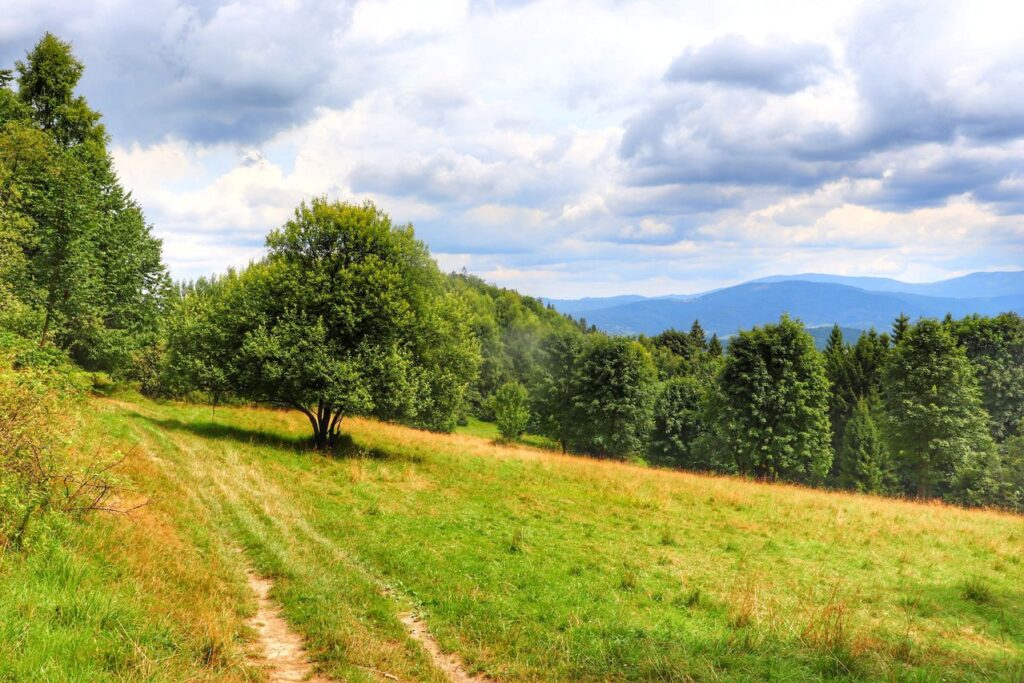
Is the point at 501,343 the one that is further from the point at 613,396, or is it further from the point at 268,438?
the point at 268,438

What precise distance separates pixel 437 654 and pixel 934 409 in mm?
53320

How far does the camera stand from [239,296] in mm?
28312

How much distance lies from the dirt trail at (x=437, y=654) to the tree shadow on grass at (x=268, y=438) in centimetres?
1761

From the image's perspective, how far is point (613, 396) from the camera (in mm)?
61656

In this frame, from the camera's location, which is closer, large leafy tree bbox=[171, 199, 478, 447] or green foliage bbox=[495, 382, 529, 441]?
large leafy tree bbox=[171, 199, 478, 447]

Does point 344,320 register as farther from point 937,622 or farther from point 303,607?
point 937,622

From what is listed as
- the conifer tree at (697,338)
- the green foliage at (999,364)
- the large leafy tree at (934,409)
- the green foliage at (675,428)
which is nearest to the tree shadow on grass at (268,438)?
the large leafy tree at (934,409)

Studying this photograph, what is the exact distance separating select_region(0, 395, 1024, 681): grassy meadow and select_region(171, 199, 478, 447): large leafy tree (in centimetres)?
350

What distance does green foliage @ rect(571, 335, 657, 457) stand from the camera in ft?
201

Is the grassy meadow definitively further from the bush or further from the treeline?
the treeline

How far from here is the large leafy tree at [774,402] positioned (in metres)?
46.6

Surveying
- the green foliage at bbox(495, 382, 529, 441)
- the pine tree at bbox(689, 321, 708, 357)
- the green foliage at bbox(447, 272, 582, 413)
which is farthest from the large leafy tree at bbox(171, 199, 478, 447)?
the pine tree at bbox(689, 321, 708, 357)

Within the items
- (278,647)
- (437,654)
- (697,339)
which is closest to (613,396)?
(437,654)

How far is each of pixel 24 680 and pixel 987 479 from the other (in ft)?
212
